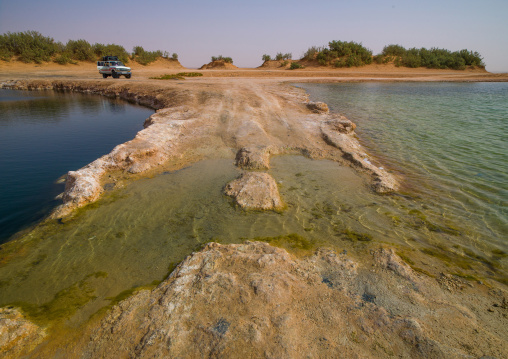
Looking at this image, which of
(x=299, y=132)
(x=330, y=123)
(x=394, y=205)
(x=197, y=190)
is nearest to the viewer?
(x=394, y=205)

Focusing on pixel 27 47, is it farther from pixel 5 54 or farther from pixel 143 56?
pixel 143 56

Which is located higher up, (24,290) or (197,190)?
(197,190)

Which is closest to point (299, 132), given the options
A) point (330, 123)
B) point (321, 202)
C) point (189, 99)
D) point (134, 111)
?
point (330, 123)

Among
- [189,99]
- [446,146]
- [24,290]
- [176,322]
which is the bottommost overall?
[24,290]

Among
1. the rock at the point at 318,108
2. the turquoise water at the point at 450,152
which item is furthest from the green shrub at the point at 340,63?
the rock at the point at 318,108

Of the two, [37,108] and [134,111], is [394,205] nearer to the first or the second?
[134,111]

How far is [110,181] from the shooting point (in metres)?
6.14

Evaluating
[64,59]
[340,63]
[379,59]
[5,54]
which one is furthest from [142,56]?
[379,59]

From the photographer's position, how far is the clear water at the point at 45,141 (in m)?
5.64

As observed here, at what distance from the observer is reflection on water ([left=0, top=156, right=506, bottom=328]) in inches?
134

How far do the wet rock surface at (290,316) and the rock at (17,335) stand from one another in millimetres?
631

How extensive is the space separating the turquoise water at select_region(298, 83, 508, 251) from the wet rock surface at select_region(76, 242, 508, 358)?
2214 millimetres

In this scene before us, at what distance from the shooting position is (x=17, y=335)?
2.63 m

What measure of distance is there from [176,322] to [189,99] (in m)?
12.8
